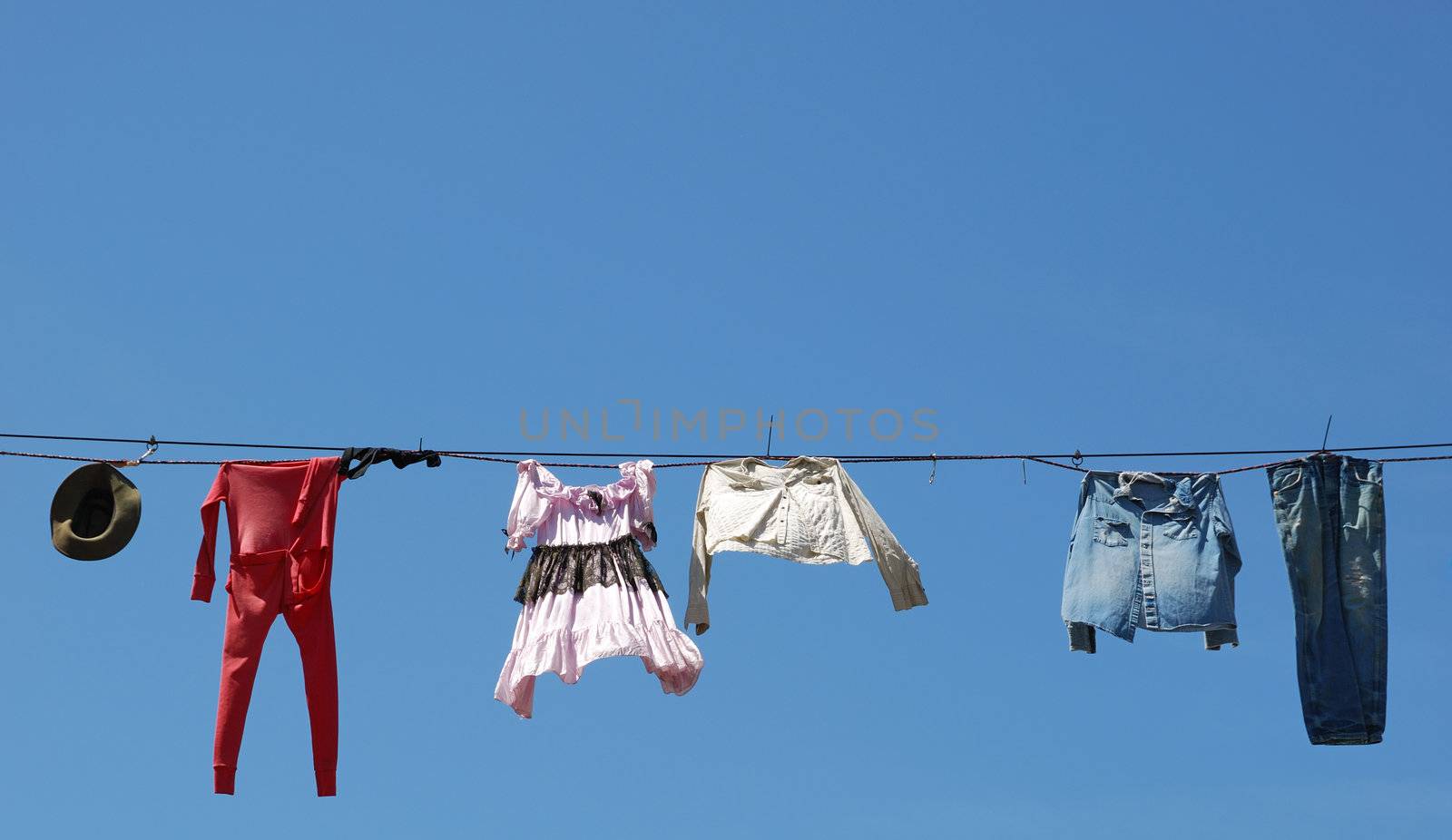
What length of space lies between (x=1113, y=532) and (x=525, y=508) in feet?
11.9

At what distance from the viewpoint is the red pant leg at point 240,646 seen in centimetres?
1043

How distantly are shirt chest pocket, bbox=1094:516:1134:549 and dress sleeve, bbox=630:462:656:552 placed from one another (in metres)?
2.76

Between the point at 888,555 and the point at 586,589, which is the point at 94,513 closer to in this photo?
the point at 586,589

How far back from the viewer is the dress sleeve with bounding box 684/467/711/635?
10930 millimetres

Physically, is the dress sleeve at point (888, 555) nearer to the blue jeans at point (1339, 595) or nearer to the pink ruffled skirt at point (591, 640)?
the pink ruffled skirt at point (591, 640)

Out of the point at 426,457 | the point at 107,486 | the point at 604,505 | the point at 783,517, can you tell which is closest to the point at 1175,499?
the point at 783,517

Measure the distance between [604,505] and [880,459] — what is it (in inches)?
69.0

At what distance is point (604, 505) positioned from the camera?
11031mm

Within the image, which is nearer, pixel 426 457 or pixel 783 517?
pixel 426 457

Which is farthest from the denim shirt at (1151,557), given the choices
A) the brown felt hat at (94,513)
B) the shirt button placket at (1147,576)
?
the brown felt hat at (94,513)

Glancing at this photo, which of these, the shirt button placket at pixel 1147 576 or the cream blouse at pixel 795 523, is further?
the cream blouse at pixel 795 523

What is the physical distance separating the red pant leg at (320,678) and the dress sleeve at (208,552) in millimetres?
476

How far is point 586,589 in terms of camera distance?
10.7 m

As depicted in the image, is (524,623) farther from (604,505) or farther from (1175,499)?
(1175,499)
